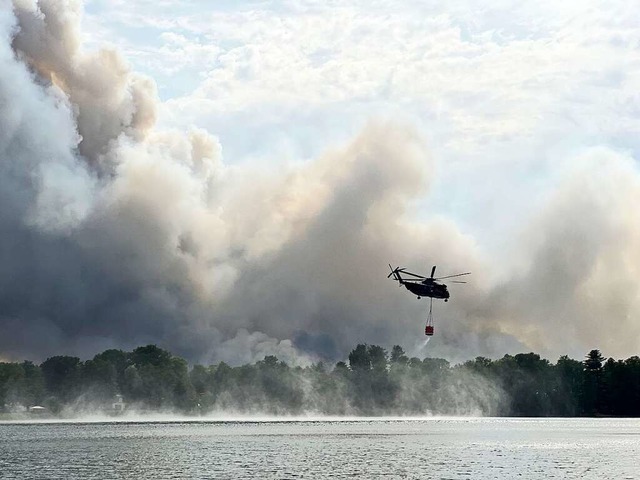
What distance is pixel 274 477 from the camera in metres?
135

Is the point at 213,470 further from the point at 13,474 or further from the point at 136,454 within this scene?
the point at 136,454

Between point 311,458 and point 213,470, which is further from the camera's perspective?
point 311,458

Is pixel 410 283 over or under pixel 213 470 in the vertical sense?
over

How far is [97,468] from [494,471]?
54682mm

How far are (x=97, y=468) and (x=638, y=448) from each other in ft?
328

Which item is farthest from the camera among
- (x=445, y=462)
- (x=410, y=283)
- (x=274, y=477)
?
(x=410, y=283)

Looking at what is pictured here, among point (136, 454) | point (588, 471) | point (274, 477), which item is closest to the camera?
point (274, 477)

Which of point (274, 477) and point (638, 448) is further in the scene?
point (638, 448)

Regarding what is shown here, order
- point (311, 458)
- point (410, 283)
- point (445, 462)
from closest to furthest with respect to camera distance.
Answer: point (445, 462), point (311, 458), point (410, 283)

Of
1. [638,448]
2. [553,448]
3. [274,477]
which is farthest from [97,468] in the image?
[638,448]

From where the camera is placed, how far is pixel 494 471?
466 feet

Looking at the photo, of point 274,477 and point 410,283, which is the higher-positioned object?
point 410,283

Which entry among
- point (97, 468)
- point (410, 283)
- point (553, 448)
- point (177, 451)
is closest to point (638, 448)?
point (553, 448)

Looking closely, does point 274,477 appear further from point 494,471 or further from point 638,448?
point 638,448
